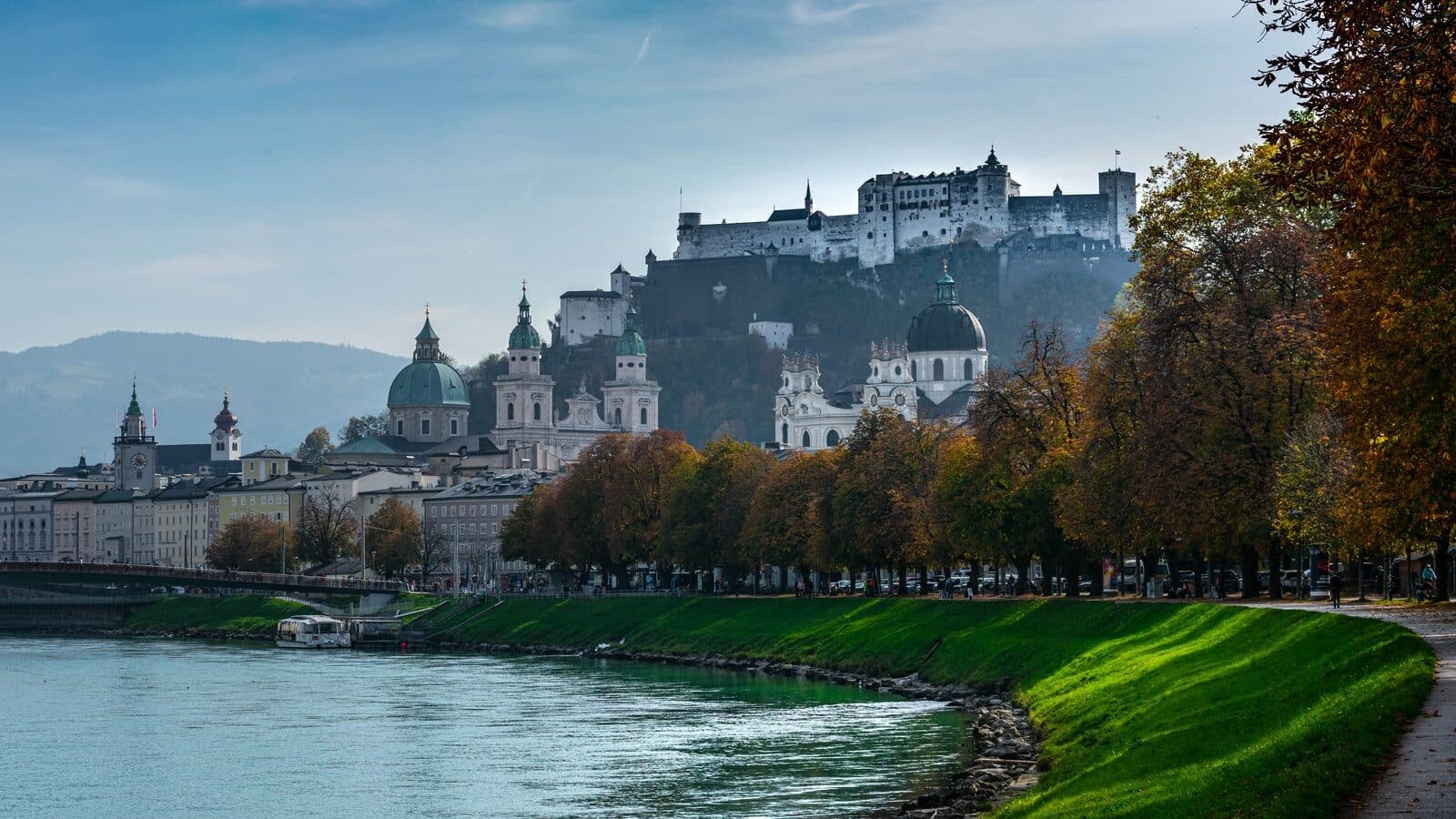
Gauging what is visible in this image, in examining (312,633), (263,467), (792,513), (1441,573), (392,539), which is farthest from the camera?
(263,467)

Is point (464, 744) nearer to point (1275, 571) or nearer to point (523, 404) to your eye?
point (1275, 571)

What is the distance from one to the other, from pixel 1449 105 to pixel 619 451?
283ft

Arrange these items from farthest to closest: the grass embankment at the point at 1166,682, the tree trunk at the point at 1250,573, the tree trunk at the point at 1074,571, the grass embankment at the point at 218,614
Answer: the grass embankment at the point at 218,614, the tree trunk at the point at 1074,571, the tree trunk at the point at 1250,573, the grass embankment at the point at 1166,682

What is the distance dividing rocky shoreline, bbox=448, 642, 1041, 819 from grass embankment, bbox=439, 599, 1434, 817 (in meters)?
0.50

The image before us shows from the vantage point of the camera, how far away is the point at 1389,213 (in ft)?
63.2

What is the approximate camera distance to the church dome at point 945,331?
168 meters

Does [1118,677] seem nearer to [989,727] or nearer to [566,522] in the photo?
[989,727]

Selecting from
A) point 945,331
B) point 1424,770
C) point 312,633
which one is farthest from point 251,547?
point 1424,770

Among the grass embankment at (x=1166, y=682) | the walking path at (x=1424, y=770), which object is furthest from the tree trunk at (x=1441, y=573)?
the walking path at (x=1424, y=770)

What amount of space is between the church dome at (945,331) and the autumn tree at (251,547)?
172ft

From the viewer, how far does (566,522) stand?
337ft

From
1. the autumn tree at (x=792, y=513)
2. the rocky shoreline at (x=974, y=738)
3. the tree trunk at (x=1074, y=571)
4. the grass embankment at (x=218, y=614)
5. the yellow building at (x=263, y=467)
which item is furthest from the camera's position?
the yellow building at (x=263, y=467)

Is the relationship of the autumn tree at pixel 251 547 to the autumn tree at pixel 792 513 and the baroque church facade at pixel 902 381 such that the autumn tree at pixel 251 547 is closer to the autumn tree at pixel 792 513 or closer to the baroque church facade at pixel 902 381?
the baroque church facade at pixel 902 381

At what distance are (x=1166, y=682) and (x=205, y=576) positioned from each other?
8776 cm
